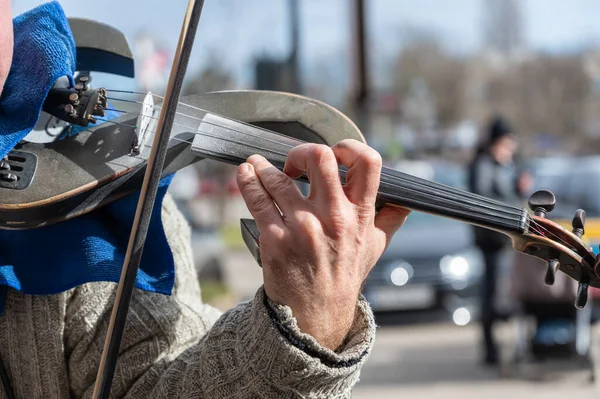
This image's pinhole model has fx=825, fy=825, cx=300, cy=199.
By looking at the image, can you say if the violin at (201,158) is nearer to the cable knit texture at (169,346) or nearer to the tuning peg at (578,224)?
the tuning peg at (578,224)

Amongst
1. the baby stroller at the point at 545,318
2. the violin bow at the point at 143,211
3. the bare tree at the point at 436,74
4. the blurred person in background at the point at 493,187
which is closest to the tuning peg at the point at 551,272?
the violin bow at the point at 143,211

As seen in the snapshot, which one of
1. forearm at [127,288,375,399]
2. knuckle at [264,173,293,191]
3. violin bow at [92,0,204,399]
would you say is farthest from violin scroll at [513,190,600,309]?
violin bow at [92,0,204,399]

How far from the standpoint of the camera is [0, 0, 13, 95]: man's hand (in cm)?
135

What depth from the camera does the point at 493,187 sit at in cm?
594

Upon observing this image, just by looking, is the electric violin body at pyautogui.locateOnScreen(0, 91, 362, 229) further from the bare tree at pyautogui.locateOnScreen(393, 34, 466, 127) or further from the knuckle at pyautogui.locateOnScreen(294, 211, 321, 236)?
the bare tree at pyautogui.locateOnScreen(393, 34, 466, 127)

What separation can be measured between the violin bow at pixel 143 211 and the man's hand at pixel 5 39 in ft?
1.19

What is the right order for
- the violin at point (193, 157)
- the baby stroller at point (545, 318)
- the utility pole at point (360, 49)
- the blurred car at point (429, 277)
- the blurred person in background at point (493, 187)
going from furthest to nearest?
the utility pole at point (360, 49)
the blurred car at point (429, 277)
the blurred person in background at point (493, 187)
the baby stroller at point (545, 318)
the violin at point (193, 157)

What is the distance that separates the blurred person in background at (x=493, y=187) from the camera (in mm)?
5961

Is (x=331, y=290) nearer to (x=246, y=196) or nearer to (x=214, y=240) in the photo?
(x=246, y=196)

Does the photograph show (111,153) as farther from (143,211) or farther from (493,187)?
(493,187)

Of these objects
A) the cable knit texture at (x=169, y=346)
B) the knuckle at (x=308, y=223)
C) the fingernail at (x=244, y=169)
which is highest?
the fingernail at (x=244, y=169)

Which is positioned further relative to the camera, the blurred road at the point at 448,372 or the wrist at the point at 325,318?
the blurred road at the point at 448,372

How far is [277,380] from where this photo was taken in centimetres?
120

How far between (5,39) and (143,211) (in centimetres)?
42
